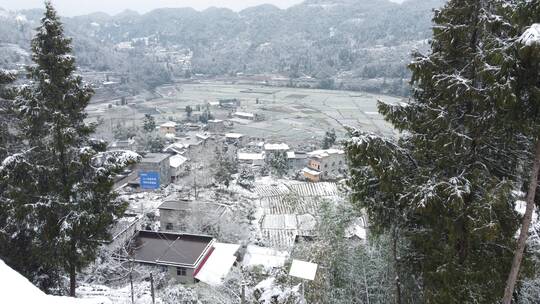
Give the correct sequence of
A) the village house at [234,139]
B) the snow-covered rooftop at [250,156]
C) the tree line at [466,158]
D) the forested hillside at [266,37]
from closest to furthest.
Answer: the tree line at [466,158]
the snow-covered rooftop at [250,156]
the village house at [234,139]
the forested hillside at [266,37]

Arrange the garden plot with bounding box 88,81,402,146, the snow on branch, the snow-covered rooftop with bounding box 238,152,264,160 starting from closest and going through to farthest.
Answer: the snow on branch → the snow-covered rooftop with bounding box 238,152,264,160 → the garden plot with bounding box 88,81,402,146

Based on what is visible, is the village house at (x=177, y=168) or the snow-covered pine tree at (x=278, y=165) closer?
the village house at (x=177, y=168)

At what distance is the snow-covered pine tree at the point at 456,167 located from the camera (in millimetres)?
3639

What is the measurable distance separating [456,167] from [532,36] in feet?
5.10

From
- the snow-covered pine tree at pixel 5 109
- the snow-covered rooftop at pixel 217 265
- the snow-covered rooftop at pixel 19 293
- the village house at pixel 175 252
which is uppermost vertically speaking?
the snow-covered pine tree at pixel 5 109

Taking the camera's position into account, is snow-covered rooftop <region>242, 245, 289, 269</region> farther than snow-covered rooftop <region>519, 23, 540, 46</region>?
Yes

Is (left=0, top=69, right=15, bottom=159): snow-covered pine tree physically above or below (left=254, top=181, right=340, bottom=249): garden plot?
above

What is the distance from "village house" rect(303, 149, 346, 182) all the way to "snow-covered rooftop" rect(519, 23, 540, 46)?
24638 millimetres

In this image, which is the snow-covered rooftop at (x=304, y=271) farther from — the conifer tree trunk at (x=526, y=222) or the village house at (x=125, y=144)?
the village house at (x=125, y=144)

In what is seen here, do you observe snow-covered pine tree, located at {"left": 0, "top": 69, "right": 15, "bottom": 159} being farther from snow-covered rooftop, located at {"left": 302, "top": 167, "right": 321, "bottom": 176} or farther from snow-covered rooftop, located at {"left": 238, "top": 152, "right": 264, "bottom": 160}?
snow-covered rooftop, located at {"left": 238, "top": 152, "right": 264, "bottom": 160}

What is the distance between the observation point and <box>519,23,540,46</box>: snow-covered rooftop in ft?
8.96

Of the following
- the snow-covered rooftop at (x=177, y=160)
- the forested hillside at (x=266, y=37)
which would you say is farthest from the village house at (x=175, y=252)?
the forested hillside at (x=266, y=37)

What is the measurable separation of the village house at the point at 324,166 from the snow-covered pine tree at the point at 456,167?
76.0 feet

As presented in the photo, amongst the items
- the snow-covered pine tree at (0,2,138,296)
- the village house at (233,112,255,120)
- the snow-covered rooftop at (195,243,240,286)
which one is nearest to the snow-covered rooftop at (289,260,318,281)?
the snow-covered pine tree at (0,2,138,296)
